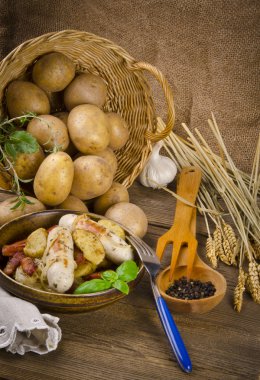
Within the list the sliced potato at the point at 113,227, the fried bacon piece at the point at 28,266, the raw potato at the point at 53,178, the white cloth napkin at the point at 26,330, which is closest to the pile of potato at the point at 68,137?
the raw potato at the point at 53,178

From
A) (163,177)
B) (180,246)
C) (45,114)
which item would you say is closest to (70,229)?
(180,246)

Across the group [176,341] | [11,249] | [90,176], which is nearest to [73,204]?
[90,176]

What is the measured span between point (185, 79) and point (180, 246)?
2.39 ft

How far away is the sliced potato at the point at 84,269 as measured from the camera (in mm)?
1098

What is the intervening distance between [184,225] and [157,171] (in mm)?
307

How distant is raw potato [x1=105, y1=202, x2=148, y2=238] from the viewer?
4.55 ft

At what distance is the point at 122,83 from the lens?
166cm

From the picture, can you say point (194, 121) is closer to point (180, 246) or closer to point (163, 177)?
point (163, 177)

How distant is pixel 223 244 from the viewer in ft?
4.70

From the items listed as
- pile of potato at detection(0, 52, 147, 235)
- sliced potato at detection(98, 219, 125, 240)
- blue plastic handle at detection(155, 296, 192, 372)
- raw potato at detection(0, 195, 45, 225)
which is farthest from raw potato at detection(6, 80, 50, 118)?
blue plastic handle at detection(155, 296, 192, 372)

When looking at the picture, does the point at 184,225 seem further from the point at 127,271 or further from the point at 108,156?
the point at 127,271

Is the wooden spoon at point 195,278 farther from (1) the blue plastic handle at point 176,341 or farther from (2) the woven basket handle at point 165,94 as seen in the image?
(2) the woven basket handle at point 165,94

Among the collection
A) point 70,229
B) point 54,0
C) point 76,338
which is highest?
point 54,0

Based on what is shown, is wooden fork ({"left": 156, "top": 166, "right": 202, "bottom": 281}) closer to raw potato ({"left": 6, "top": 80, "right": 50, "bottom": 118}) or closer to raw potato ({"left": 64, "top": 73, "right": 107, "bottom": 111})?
raw potato ({"left": 64, "top": 73, "right": 107, "bottom": 111})
